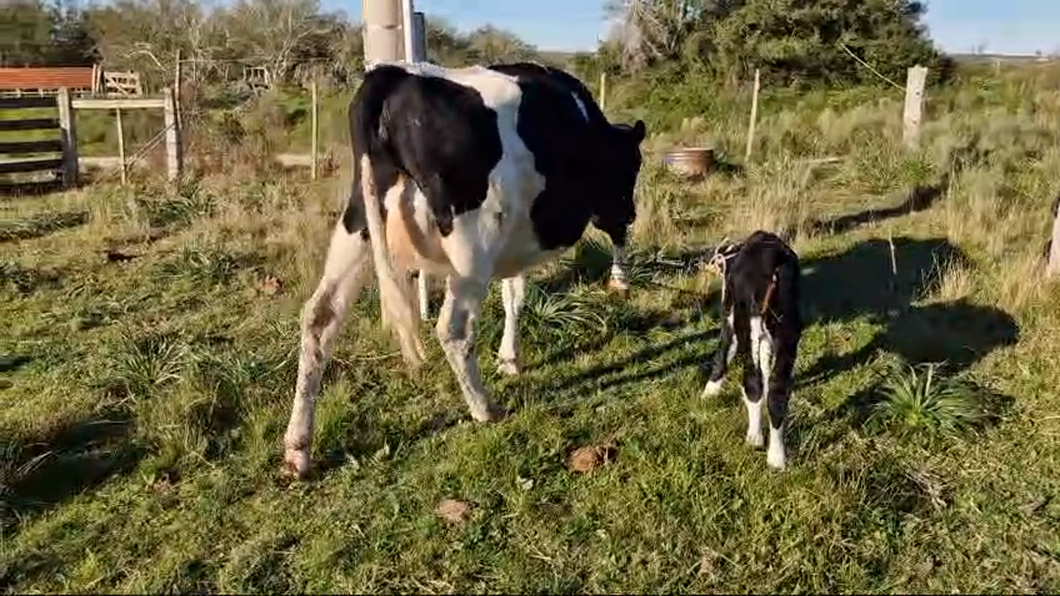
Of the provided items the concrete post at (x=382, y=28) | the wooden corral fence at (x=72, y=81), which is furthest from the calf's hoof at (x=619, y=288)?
the wooden corral fence at (x=72, y=81)

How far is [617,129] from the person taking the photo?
5602 millimetres

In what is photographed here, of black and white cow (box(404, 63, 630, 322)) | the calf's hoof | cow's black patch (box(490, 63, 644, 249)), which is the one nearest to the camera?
cow's black patch (box(490, 63, 644, 249))

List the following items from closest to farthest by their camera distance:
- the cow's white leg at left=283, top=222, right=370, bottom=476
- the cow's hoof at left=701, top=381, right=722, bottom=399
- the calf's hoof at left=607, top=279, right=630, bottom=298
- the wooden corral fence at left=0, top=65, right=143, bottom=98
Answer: the cow's white leg at left=283, top=222, right=370, bottom=476
the cow's hoof at left=701, top=381, right=722, bottom=399
the calf's hoof at left=607, top=279, right=630, bottom=298
the wooden corral fence at left=0, top=65, right=143, bottom=98

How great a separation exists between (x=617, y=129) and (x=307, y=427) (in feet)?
8.66

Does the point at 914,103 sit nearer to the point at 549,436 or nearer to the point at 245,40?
the point at 549,436

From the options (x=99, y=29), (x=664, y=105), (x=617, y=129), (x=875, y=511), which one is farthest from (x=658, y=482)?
(x=99, y=29)

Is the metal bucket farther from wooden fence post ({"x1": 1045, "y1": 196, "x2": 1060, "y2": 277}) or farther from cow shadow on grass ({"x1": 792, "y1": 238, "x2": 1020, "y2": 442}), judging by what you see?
wooden fence post ({"x1": 1045, "y1": 196, "x2": 1060, "y2": 277})

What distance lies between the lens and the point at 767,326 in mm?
4426

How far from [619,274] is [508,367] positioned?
1.82 metres

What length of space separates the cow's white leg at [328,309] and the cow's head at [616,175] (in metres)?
1.58

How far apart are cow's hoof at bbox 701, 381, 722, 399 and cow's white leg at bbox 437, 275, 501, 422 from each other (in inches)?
48.0

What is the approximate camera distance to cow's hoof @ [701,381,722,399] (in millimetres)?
5149

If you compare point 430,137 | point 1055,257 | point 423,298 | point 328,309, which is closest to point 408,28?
point 423,298

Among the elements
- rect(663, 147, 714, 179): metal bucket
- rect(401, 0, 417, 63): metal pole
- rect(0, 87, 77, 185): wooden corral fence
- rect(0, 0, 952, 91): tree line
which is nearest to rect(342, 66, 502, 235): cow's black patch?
rect(401, 0, 417, 63): metal pole
